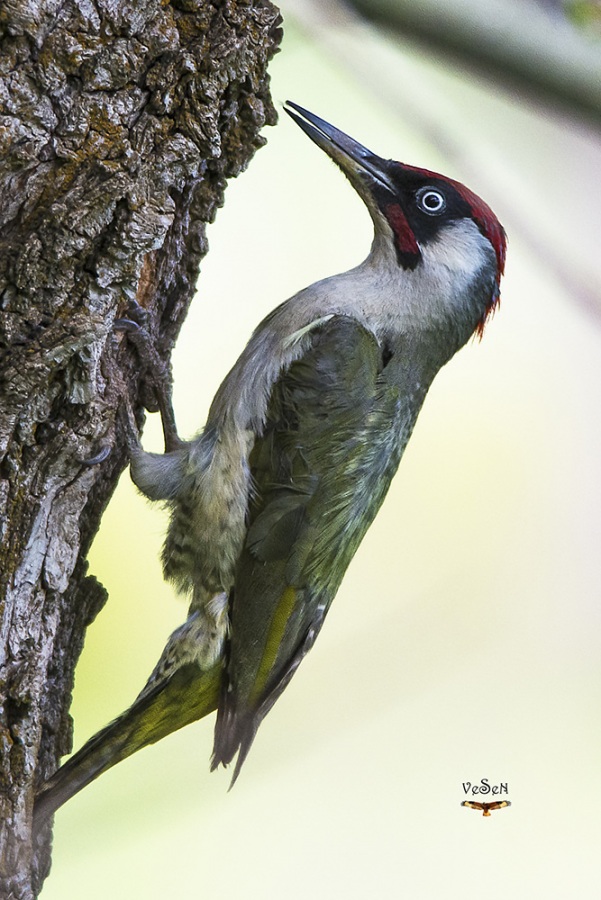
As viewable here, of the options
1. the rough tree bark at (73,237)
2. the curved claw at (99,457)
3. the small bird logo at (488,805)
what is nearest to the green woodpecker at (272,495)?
the curved claw at (99,457)

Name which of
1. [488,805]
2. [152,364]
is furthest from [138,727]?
[488,805]

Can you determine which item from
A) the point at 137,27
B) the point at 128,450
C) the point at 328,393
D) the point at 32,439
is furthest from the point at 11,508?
the point at 137,27

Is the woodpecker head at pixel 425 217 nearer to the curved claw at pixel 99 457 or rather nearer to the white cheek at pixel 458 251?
the white cheek at pixel 458 251

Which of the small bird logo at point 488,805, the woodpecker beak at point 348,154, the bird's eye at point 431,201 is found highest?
the woodpecker beak at point 348,154

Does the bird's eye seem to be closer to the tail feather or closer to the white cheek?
the white cheek

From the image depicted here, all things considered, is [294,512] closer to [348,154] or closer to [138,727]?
[138,727]

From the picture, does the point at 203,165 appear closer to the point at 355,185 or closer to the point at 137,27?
the point at 137,27

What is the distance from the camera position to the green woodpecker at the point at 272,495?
2.17 meters

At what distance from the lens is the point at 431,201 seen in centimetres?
236

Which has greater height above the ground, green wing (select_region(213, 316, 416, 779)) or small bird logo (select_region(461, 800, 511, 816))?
green wing (select_region(213, 316, 416, 779))

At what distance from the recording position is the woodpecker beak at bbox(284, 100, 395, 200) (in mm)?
2217

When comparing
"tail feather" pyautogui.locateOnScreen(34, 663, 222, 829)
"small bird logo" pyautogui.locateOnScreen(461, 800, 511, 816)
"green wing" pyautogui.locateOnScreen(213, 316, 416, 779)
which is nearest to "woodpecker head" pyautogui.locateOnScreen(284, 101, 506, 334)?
"green wing" pyautogui.locateOnScreen(213, 316, 416, 779)

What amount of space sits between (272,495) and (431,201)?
2.85 feet

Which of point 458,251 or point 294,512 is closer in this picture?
point 294,512
